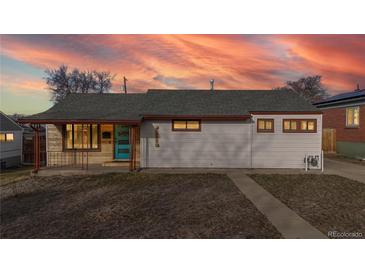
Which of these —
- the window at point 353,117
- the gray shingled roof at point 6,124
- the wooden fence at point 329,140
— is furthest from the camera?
the wooden fence at point 329,140

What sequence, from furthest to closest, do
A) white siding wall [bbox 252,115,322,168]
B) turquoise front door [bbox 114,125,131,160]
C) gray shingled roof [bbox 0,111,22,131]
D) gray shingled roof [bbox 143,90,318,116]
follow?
1. gray shingled roof [bbox 0,111,22,131]
2. turquoise front door [bbox 114,125,131,160]
3. gray shingled roof [bbox 143,90,318,116]
4. white siding wall [bbox 252,115,322,168]

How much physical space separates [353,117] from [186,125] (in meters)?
15.7

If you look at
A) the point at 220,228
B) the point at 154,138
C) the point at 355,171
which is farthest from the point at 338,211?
the point at 154,138

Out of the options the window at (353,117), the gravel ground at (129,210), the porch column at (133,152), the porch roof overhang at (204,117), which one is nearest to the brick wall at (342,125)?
the window at (353,117)

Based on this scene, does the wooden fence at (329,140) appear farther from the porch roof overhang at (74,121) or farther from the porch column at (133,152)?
the porch roof overhang at (74,121)

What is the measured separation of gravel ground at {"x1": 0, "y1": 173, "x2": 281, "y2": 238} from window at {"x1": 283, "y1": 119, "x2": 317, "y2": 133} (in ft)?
18.0

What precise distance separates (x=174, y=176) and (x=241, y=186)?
3488mm

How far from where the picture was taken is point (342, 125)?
774 inches

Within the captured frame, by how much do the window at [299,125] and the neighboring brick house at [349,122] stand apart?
8.21m

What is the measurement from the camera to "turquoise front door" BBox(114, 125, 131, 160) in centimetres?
1376

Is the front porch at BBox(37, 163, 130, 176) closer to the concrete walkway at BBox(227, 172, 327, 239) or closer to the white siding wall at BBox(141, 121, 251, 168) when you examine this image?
the white siding wall at BBox(141, 121, 251, 168)

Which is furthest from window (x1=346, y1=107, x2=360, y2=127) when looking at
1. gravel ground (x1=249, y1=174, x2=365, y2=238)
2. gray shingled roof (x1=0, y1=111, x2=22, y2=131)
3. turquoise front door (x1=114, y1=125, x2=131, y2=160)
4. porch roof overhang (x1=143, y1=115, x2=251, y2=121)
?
gray shingled roof (x1=0, y1=111, x2=22, y2=131)

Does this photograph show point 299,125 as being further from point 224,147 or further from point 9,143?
point 9,143

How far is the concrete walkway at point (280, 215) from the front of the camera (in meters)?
5.25
